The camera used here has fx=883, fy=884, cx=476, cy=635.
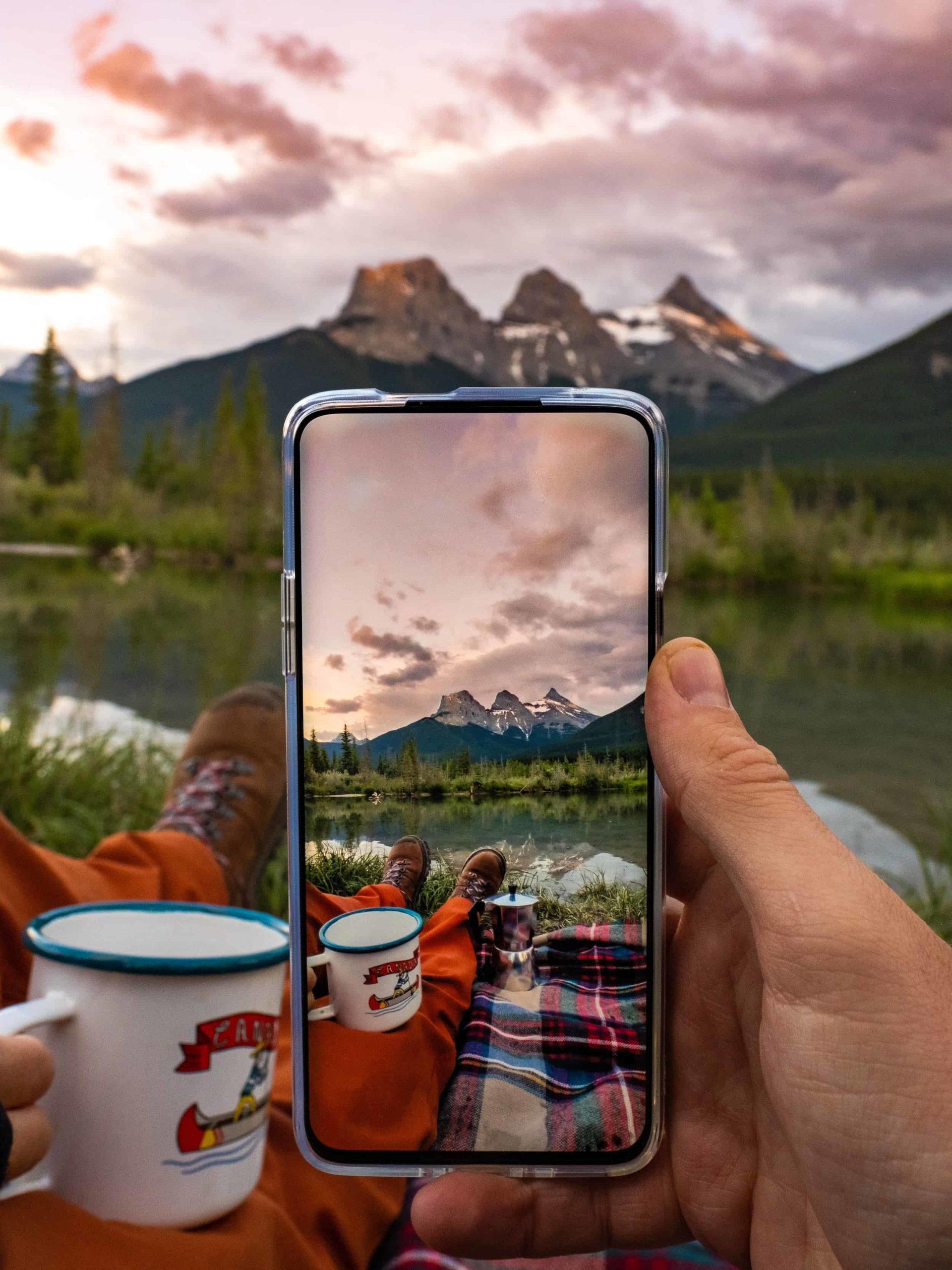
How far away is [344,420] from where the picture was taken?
33 cm

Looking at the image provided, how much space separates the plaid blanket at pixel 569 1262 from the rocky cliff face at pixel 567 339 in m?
1.19

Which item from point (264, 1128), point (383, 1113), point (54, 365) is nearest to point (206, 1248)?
point (264, 1128)

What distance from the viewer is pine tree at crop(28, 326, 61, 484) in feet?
6.34

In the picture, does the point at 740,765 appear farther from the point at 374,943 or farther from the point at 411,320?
the point at 411,320

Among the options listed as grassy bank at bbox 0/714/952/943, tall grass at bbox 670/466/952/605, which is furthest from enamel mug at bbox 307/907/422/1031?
tall grass at bbox 670/466/952/605

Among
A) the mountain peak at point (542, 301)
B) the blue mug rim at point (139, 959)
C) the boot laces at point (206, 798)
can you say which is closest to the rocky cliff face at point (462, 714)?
the blue mug rim at point (139, 959)

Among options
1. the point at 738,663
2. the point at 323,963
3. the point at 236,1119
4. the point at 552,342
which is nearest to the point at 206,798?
the point at 236,1119

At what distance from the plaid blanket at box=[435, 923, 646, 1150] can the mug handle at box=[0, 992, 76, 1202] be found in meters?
0.23

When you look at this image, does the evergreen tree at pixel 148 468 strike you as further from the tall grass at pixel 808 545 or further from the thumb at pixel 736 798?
the thumb at pixel 736 798

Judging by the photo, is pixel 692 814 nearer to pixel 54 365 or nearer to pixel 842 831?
pixel 842 831

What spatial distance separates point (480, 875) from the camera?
13.1 inches

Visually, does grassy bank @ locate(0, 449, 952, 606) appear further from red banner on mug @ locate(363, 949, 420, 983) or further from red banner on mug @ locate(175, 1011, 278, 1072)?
red banner on mug @ locate(363, 949, 420, 983)

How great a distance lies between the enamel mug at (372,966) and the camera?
0.34m

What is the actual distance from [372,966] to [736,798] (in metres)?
0.15
